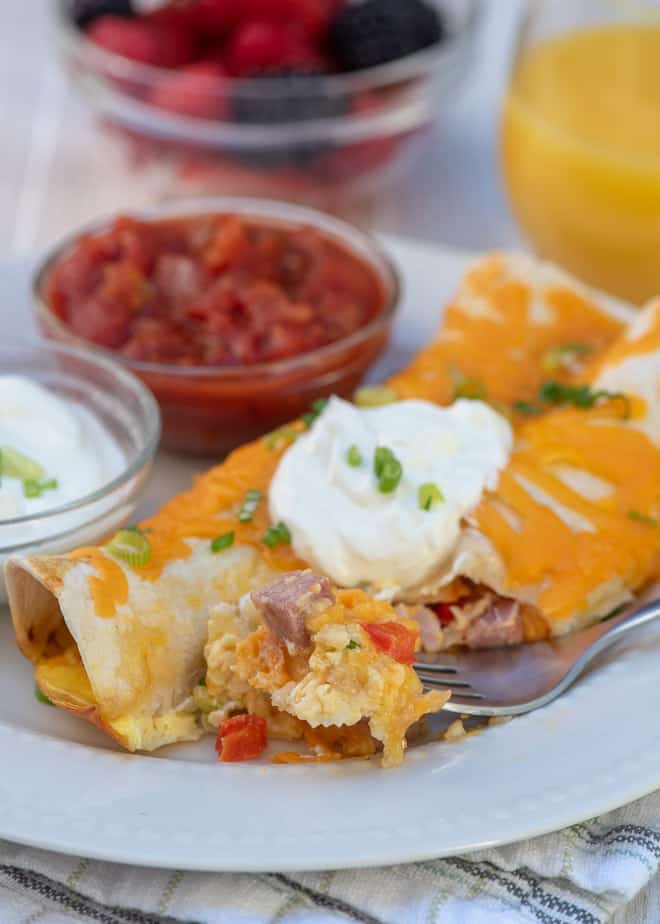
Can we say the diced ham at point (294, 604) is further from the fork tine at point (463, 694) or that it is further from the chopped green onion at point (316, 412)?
the chopped green onion at point (316, 412)

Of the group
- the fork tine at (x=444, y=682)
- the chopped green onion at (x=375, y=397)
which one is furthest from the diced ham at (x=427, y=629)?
the chopped green onion at (x=375, y=397)

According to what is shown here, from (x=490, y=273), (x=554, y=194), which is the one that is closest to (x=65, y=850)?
(x=490, y=273)

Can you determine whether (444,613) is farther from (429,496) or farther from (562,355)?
(562,355)

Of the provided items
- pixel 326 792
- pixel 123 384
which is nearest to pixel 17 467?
pixel 123 384

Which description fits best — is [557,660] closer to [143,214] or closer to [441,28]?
[143,214]

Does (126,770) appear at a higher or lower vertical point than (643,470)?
lower

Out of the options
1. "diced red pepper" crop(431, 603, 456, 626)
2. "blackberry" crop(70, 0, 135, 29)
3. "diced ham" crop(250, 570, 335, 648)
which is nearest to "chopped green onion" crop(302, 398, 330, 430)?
"diced red pepper" crop(431, 603, 456, 626)

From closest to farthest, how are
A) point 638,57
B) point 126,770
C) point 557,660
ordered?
point 126,770, point 557,660, point 638,57
